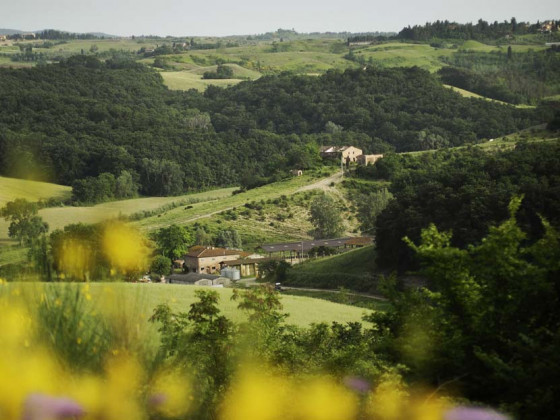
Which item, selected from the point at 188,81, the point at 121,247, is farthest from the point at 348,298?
the point at 188,81

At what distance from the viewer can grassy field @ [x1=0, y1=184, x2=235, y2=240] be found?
6.93m

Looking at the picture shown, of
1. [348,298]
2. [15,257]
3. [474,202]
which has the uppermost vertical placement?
[15,257]

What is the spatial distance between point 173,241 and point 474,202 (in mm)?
19535

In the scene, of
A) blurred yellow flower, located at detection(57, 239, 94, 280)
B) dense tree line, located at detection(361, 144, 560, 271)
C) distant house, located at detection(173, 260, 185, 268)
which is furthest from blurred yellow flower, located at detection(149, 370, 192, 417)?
distant house, located at detection(173, 260, 185, 268)

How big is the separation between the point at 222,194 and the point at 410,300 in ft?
227

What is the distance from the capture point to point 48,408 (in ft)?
21.1

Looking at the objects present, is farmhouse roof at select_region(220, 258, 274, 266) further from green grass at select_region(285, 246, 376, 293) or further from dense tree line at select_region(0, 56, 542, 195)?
dense tree line at select_region(0, 56, 542, 195)

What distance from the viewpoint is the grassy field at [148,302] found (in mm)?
7121

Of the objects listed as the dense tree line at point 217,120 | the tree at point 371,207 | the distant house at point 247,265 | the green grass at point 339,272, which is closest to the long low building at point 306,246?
the distant house at point 247,265

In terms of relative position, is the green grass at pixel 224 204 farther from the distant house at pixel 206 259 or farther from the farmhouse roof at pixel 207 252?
the distant house at pixel 206 259

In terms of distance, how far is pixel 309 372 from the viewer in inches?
409

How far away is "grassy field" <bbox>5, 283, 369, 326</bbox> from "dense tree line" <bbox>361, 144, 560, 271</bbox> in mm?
13933

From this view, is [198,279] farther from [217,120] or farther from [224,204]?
[217,120]

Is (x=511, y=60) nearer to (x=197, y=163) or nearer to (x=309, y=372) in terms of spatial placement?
(x=197, y=163)
